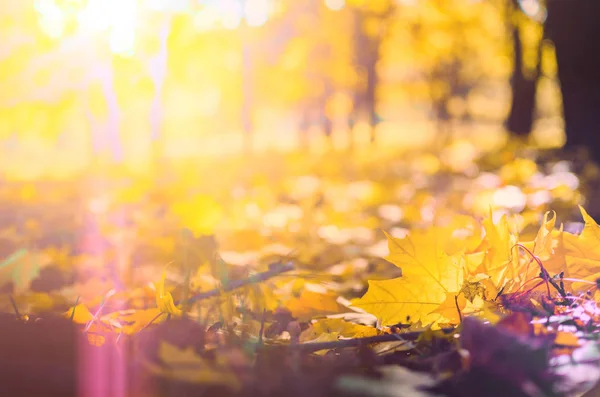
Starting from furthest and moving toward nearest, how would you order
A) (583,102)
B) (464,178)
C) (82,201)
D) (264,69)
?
(264,69) < (464,178) < (82,201) < (583,102)

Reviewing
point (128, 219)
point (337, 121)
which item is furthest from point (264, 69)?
point (128, 219)

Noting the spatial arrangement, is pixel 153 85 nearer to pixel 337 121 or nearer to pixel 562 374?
pixel 562 374

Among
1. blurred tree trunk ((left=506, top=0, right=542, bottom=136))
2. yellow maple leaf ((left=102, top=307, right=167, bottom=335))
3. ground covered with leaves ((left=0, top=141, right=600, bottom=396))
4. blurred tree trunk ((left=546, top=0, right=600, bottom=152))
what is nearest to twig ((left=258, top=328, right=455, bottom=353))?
ground covered with leaves ((left=0, top=141, right=600, bottom=396))

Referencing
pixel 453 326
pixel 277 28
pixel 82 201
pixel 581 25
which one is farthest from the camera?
pixel 277 28

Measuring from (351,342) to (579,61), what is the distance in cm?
505

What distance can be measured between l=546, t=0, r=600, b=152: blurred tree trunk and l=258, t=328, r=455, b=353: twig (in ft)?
16.0

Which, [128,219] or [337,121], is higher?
[337,121]

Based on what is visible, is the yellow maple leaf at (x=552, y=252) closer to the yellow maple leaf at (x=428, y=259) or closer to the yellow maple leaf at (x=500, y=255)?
the yellow maple leaf at (x=500, y=255)

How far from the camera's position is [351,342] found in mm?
1068

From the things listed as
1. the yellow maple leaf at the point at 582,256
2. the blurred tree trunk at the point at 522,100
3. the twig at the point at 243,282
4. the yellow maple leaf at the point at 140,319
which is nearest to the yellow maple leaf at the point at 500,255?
the yellow maple leaf at the point at 582,256

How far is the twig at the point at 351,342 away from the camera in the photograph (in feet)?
3.45

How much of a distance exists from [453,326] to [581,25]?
484 centimetres

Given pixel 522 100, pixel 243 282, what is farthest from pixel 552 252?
pixel 522 100

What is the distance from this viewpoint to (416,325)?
3.86 feet
